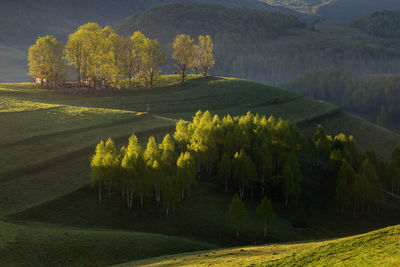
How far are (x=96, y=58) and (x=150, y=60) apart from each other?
24601 mm

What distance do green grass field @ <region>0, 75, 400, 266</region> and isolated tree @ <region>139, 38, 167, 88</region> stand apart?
2729 centimetres

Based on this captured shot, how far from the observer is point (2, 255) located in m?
44.1

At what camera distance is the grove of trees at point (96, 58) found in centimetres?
14775

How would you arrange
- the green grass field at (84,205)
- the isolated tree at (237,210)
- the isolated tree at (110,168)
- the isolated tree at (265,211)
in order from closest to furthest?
the green grass field at (84,205)
the isolated tree at (237,210)
the isolated tree at (265,211)
the isolated tree at (110,168)

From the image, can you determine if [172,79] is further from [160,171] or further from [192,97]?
[160,171]

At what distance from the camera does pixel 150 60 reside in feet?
527

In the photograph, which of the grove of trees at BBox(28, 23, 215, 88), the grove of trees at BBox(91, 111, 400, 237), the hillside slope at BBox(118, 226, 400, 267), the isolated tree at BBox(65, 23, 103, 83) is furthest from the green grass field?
the hillside slope at BBox(118, 226, 400, 267)

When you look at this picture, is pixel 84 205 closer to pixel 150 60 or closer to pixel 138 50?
pixel 150 60

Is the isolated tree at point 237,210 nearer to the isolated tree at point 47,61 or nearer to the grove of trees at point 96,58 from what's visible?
the grove of trees at point 96,58

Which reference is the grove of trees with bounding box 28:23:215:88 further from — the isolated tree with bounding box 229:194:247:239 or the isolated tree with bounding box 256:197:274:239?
the isolated tree with bounding box 256:197:274:239

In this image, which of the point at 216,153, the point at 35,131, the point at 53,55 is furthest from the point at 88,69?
the point at 216,153

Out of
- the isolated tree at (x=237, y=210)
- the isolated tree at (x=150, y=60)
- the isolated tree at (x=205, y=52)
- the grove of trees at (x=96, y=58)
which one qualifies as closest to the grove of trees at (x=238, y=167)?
the isolated tree at (x=237, y=210)

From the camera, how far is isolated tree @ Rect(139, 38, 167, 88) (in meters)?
161

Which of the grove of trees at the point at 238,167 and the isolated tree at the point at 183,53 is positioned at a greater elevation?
the isolated tree at the point at 183,53
